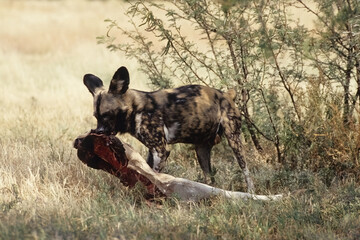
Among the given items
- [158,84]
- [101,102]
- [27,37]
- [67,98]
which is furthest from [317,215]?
[27,37]

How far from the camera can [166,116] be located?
624 cm

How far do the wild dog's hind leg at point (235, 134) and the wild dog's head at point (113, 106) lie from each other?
107 centimetres

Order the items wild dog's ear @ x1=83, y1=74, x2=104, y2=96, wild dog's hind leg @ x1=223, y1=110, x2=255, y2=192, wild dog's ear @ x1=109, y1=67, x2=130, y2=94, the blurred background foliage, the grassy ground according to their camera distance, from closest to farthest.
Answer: the grassy ground < wild dog's ear @ x1=109, y1=67, x2=130, y2=94 < wild dog's ear @ x1=83, y1=74, x2=104, y2=96 < wild dog's hind leg @ x1=223, y1=110, x2=255, y2=192 < the blurred background foliage

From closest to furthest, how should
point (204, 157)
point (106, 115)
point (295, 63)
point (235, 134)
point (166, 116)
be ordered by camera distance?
point (106, 115)
point (166, 116)
point (235, 134)
point (204, 157)
point (295, 63)

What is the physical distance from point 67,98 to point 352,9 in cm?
667

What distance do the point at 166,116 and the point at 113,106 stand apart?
0.52 meters

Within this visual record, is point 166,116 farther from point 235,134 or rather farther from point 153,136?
point 235,134

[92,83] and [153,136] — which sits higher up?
[92,83]

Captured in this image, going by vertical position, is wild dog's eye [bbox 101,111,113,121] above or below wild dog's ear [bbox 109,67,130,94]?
below

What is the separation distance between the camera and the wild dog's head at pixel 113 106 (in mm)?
6008

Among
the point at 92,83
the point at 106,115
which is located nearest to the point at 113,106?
the point at 106,115

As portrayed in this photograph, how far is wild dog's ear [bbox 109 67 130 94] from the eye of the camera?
236 inches

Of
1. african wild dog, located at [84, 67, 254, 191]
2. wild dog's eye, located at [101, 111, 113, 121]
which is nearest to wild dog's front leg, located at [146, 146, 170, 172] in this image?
african wild dog, located at [84, 67, 254, 191]

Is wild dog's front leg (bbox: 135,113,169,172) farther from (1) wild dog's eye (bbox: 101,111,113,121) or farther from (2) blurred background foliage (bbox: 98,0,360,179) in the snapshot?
(2) blurred background foliage (bbox: 98,0,360,179)
